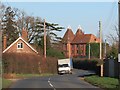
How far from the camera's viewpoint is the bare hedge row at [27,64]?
2532 inches

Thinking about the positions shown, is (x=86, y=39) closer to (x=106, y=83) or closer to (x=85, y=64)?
(x=85, y=64)

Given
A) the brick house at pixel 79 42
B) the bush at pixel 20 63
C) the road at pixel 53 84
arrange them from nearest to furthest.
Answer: the road at pixel 53 84 → the bush at pixel 20 63 → the brick house at pixel 79 42

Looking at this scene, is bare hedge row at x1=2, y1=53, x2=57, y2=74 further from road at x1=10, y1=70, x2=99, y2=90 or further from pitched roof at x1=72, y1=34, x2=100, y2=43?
pitched roof at x1=72, y1=34, x2=100, y2=43

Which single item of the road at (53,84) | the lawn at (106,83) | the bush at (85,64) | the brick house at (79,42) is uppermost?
the brick house at (79,42)

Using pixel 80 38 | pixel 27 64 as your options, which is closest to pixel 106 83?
pixel 27 64

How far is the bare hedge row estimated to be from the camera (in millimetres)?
64312

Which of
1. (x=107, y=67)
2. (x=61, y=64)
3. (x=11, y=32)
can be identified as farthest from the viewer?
(x=11, y=32)

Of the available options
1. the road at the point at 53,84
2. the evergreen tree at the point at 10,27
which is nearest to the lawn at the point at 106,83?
the road at the point at 53,84

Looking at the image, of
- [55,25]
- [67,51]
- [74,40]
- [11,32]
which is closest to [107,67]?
[11,32]

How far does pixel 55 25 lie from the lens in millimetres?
101938

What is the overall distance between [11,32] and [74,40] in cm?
5549

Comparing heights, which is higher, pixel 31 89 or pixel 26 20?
pixel 26 20

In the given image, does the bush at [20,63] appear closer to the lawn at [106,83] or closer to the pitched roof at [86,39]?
the lawn at [106,83]

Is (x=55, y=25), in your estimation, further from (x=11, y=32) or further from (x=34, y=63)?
(x=34, y=63)
